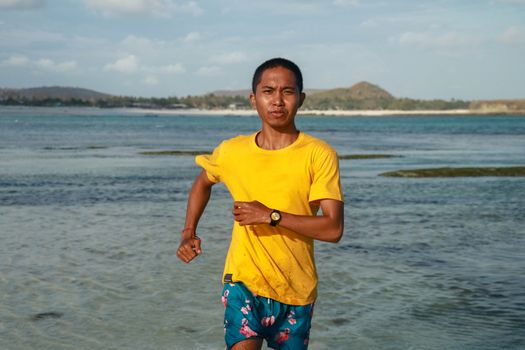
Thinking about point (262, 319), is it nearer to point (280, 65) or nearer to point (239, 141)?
point (239, 141)

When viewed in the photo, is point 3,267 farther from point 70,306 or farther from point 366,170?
point 366,170

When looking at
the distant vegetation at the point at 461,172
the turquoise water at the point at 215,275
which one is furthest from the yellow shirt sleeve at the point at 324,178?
the distant vegetation at the point at 461,172

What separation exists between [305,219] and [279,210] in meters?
0.15

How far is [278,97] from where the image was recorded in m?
3.70

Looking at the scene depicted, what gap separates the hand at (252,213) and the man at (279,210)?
10cm

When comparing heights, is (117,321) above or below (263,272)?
below

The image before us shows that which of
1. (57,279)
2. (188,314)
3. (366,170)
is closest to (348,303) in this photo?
(188,314)

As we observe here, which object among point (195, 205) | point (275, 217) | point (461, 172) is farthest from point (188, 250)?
point (461, 172)

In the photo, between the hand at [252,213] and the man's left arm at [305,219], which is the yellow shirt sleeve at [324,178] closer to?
the man's left arm at [305,219]

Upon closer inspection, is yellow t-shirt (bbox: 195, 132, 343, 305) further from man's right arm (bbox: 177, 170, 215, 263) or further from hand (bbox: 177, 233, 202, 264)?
man's right arm (bbox: 177, 170, 215, 263)

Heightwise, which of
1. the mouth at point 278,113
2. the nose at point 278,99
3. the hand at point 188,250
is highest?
the nose at point 278,99

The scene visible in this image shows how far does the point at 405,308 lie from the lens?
7879mm

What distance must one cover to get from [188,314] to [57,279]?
225 cm

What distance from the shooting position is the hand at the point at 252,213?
3484mm
